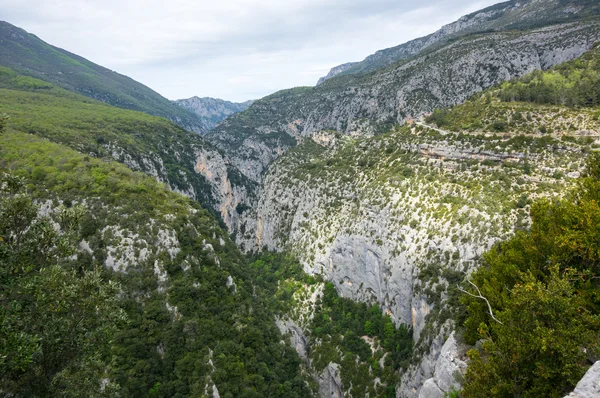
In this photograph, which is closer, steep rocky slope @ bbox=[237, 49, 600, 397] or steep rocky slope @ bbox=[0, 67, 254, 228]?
steep rocky slope @ bbox=[237, 49, 600, 397]

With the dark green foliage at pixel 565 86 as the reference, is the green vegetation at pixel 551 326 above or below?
below

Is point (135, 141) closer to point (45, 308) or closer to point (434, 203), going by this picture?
point (434, 203)

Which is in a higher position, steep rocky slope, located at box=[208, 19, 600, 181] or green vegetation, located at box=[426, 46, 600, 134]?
steep rocky slope, located at box=[208, 19, 600, 181]

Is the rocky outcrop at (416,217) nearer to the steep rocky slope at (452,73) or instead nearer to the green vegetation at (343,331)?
the green vegetation at (343,331)

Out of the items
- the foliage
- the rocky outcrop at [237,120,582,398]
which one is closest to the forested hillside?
the foliage

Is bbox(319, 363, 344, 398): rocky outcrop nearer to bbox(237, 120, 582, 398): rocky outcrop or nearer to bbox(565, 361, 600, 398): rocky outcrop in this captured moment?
bbox(237, 120, 582, 398): rocky outcrop

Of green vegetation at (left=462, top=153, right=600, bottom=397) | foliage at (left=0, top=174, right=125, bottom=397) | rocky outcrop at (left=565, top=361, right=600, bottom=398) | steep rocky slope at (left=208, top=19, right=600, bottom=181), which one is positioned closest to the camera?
rocky outcrop at (left=565, top=361, right=600, bottom=398)

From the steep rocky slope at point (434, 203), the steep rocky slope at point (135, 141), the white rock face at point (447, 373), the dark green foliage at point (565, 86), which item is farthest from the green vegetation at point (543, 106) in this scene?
the steep rocky slope at point (135, 141)

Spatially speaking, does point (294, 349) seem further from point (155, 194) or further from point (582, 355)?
point (582, 355)

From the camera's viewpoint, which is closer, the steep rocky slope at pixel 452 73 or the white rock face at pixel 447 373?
the white rock face at pixel 447 373
